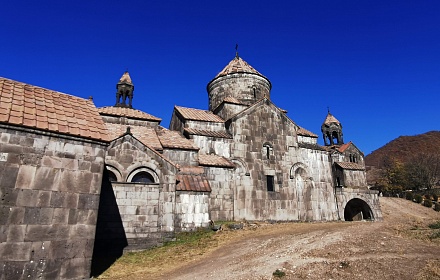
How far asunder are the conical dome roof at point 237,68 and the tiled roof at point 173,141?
8324mm

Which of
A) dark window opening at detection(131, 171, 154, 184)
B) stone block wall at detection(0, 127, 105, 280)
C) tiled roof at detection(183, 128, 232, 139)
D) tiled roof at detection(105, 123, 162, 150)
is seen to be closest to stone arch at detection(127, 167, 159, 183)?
dark window opening at detection(131, 171, 154, 184)

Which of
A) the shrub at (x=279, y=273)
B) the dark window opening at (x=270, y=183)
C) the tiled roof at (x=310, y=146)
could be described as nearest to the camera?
the shrub at (x=279, y=273)

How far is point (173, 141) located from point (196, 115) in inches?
144

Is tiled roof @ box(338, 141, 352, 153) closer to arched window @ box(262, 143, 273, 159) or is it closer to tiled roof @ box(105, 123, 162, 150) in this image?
arched window @ box(262, 143, 273, 159)

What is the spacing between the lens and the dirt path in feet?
19.6

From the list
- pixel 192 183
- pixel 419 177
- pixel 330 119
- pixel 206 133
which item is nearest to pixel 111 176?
pixel 192 183

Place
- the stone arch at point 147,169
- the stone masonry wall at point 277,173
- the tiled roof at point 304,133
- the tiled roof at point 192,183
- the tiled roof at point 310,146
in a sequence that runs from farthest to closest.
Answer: the tiled roof at point 304,133, the tiled roof at point 310,146, the stone masonry wall at point 277,173, the tiled roof at point 192,183, the stone arch at point 147,169

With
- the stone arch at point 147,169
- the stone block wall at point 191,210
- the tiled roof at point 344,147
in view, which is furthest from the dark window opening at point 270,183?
the tiled roof at point 344,147

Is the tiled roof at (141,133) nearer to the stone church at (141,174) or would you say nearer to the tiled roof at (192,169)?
the stone church at (141,174)

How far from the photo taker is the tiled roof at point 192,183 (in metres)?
13.4

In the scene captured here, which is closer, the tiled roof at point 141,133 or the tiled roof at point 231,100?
the tiled roof at point 141,133

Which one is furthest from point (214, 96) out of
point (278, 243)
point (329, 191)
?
point (278, 243)

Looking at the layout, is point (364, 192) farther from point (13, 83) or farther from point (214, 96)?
point (13, 83)

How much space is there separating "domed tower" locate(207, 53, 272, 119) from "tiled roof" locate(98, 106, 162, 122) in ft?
18.0
